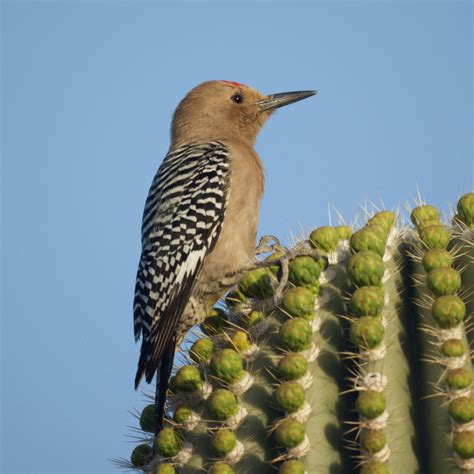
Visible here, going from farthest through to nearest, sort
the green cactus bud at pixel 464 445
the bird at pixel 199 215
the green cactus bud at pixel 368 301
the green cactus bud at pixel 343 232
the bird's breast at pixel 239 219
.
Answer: the bird's breast at pixel 239 219 → the bird at pixel 199 215 → the green cactus bud at pixel 343 232 → the green cactus bud at pixel 368 301 → the green cactus bud at pixel 464 445

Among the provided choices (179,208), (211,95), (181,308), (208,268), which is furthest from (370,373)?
(211,95)

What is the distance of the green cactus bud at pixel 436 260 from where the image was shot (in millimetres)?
2760

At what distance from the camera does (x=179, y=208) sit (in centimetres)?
517

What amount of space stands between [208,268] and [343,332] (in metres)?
2.15

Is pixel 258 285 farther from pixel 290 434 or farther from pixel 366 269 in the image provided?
pixel 290 434

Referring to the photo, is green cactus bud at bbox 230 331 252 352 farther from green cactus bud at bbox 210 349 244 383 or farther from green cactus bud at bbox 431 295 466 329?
green cactus bud at bbox 431 295 466 329

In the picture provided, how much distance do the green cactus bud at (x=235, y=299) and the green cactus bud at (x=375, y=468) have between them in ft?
3.59

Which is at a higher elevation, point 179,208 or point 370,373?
point 179,208

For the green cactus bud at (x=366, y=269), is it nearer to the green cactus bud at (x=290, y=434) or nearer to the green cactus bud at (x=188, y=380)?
the green cactus bud at (x=290, y=434)

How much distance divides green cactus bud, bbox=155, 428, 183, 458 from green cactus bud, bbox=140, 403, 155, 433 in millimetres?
334

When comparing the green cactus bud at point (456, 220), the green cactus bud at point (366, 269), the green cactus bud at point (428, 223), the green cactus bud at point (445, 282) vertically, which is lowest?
the green cactus bud at point (445, 282)

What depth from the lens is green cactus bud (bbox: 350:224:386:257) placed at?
9.57 feet

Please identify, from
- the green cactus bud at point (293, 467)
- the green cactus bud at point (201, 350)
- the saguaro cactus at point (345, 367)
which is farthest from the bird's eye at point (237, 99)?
the green cactus bud at point (293, 467)

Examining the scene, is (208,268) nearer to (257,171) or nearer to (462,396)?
(257,171)
